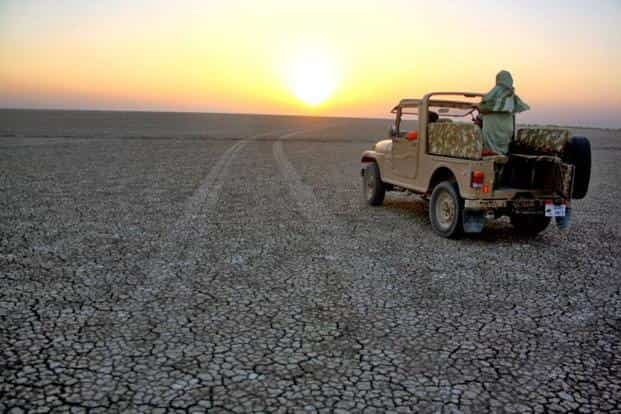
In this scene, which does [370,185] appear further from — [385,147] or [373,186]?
[385,147]

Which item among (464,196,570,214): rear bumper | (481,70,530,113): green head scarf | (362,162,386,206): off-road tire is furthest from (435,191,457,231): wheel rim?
(362,162,386,206): off-road tire

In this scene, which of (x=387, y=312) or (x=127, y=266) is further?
(x=127, y=266)

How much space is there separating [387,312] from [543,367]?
4.45 ft

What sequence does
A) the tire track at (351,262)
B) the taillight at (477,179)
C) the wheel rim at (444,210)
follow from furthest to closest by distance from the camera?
1. the wheel rim at (444,210)
2. the taillight at (477,179)
3. the tire track at (351,262)

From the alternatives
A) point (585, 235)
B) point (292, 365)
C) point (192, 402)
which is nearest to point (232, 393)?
point (192, 402)

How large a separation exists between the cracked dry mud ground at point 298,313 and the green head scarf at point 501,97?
1878mm

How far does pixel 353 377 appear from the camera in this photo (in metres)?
3.44

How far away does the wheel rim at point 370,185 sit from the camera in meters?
10.2

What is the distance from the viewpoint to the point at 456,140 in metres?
7.39

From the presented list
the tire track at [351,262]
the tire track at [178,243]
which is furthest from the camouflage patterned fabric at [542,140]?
the tire track at [178,243]

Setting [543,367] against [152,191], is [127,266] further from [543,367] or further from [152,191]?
[152,191]

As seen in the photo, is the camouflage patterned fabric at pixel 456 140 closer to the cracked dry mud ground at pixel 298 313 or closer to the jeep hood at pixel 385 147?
the cracked dry mud ground at pixel 298 313

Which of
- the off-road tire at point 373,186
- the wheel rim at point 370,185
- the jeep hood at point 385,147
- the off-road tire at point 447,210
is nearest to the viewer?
the off-road tire at point 447,210

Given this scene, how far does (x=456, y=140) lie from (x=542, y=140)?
1.30 meters
